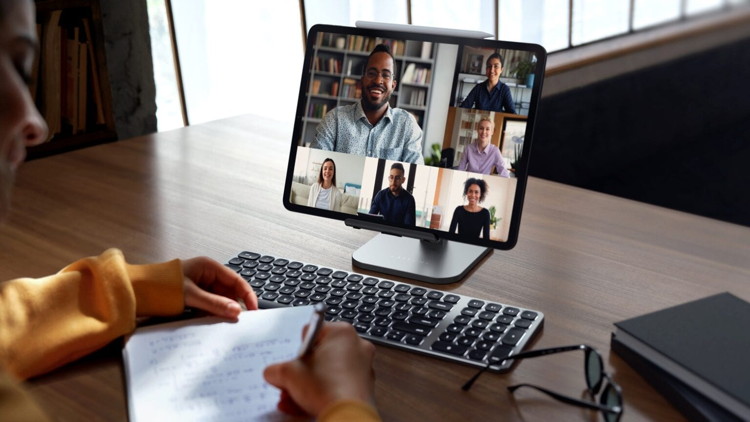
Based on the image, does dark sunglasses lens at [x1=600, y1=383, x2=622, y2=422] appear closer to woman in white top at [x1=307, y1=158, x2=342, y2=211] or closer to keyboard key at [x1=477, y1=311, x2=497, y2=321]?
keyboard key at [x1=477, y1=311, x2=497, y2=321]

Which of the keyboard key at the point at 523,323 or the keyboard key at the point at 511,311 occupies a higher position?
the keyboard key at the point at 511,311

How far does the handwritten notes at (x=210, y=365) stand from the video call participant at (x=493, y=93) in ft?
1.41

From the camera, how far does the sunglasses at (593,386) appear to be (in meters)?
0.90

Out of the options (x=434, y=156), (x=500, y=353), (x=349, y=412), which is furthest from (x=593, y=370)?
(x=434, y=156)

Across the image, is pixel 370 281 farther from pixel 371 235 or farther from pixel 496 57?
pixel 496 57

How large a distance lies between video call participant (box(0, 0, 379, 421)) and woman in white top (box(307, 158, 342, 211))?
0.26 meters

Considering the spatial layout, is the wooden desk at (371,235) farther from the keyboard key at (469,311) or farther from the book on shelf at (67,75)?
the book on shelf at (67,75)

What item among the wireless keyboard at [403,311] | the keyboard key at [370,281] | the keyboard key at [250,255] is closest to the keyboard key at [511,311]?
the wireless keyboard at [403,311]

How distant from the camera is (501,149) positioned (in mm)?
1262

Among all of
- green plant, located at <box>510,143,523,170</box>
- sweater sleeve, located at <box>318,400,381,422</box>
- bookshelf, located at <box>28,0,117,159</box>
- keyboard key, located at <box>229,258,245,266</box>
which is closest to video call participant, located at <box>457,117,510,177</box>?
green plant, located at <box>510,143,523,170</box>

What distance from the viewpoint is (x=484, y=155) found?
4.17 ft

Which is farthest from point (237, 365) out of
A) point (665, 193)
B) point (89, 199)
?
point (665, 193)

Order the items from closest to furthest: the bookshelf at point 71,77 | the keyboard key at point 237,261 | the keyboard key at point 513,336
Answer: the keyboard key at point 513,336, the keyboard key at point 237,261, the bookshelf at point 71,77

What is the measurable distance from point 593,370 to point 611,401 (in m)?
0.08
